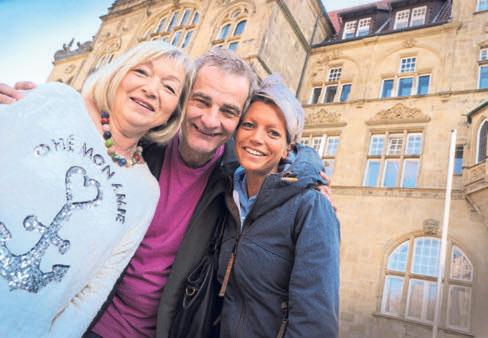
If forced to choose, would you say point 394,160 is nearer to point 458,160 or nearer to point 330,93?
point 458,160

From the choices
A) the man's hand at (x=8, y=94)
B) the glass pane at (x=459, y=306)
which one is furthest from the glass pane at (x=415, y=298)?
the man's hand at (x=8, y=94)

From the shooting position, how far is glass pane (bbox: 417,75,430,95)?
12720mm

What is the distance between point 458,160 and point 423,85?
11.7 feet

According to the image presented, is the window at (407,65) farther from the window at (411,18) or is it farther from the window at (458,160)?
the window at (458,160)

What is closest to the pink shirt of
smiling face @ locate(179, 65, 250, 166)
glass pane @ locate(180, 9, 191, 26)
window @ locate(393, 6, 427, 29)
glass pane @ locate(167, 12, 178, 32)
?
smiling face @ locate(179, 65, 250, 166)

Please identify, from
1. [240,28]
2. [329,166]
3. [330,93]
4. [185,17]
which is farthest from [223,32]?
[329,166]

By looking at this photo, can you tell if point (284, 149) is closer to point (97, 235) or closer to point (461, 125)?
point (97, 235)

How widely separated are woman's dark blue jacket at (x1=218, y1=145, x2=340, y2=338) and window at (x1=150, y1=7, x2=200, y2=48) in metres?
15.4

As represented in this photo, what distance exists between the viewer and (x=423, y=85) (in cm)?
1286

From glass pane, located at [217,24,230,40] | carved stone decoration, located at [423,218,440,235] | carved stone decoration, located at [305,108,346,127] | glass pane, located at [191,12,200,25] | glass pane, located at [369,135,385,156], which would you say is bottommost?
carved stone decoration, located at [423,218,440,235]

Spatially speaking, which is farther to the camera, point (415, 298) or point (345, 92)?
point (345, 92)

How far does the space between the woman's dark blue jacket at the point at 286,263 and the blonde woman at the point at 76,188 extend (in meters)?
0.61

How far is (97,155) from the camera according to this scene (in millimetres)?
1591

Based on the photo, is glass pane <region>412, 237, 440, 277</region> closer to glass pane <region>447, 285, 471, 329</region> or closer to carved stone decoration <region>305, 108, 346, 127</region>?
glass pane <region>447, 285, 471, 329</region>
